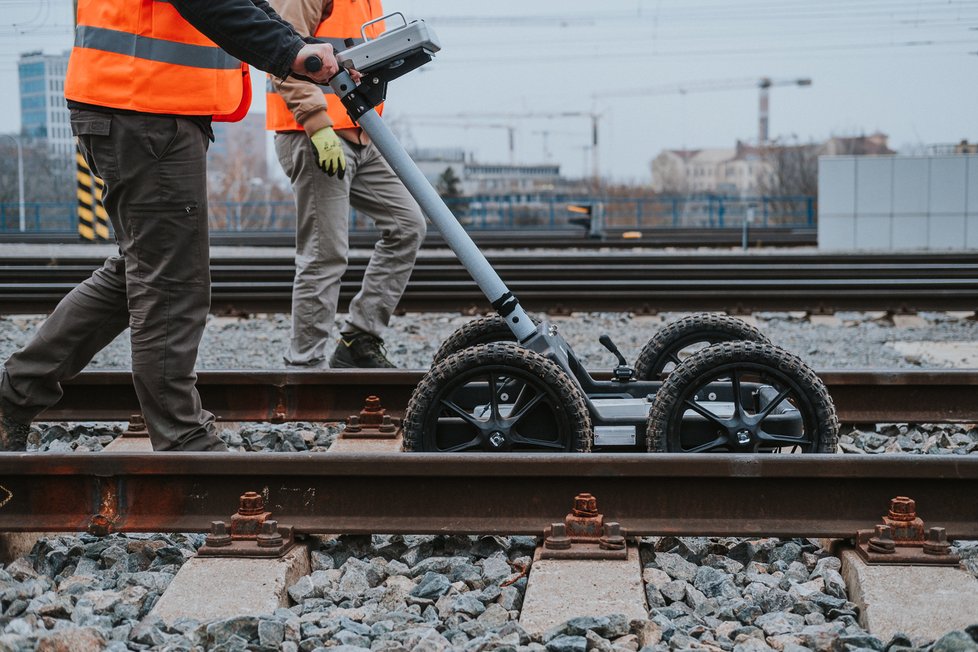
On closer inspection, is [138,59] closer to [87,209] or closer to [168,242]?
[168,242]

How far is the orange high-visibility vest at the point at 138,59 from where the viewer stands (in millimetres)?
3592

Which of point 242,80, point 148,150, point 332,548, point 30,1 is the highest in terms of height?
point 30,1

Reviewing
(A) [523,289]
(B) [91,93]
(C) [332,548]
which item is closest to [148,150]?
(B) [91,93]

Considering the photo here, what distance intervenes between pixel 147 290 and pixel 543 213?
38.9 metres

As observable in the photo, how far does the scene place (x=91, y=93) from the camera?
11.9 feet

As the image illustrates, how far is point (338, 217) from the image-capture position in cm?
568

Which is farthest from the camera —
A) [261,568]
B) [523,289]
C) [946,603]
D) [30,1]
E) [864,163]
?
[30,1]

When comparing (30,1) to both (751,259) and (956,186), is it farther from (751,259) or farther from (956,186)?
(956,186)

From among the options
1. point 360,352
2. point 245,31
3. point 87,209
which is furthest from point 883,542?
point 87,209

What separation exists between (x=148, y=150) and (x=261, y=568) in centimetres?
143

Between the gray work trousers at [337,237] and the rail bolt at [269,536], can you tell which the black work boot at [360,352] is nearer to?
the gray work trousers at [337,237]

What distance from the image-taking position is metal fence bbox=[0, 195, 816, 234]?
34.5 m

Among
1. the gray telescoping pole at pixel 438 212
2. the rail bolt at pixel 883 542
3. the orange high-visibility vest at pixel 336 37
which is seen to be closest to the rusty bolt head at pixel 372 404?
the gray telescoping pole at pixel 438 212

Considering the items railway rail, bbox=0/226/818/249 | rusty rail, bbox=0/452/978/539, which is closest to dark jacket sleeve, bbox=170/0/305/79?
rusty rail, bbox=0/452/978/539
